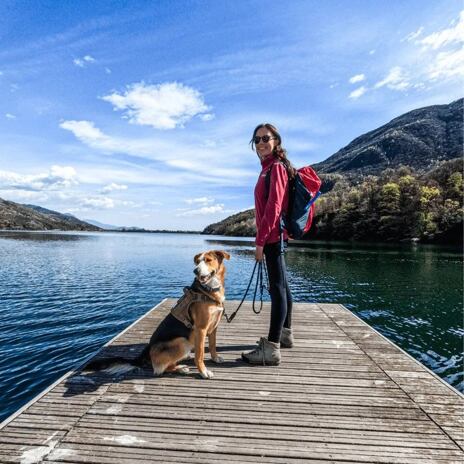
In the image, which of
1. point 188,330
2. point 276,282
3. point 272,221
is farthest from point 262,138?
point 188,330

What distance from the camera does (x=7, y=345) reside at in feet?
33.1

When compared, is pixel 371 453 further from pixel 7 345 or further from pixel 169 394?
pixel 7 345

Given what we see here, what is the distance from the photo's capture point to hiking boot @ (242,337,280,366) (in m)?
5.10

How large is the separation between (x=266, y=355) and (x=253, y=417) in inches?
60.0

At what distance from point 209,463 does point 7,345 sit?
1032 centimetres

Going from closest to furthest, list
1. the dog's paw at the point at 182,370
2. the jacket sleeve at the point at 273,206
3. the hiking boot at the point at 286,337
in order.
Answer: the jacket sleeve at the point at 273,206
the dog's paw at the point at 182,370
the hiking boot at the point at 286,337

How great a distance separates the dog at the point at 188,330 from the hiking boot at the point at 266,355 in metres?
0.84

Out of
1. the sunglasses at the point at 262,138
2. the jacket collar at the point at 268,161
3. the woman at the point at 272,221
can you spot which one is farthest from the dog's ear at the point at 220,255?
the sunglasses at the point at 262,138

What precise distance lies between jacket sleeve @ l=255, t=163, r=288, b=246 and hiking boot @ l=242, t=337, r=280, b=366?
1.75 m

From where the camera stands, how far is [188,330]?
4.75 meters

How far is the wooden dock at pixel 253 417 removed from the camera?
302 centimetres

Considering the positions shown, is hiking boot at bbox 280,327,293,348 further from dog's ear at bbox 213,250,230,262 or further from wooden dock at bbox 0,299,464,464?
dog's ear at bbox 213,250,230,262

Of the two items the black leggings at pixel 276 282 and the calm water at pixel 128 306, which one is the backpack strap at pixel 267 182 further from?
the calm water at pixel 128 306

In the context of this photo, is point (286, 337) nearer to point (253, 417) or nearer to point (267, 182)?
point (253, 417)
